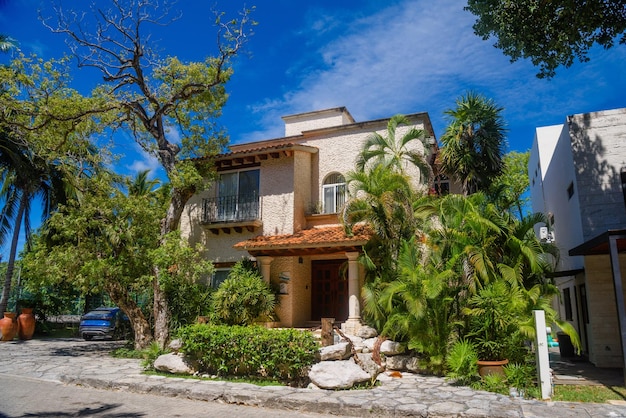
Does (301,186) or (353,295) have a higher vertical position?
(301,186)

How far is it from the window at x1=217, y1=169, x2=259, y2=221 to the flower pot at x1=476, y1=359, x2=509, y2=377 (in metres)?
10.2

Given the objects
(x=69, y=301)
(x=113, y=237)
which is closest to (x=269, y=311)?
(x=113, y=237)

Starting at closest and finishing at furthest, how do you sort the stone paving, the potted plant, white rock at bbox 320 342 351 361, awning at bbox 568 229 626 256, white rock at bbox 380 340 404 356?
the stone paving < awning at bbox 568 229 626 256 < the potted plant < white rock at bbox 320 342 351 361 < white rock at bbox 380 340 404 356

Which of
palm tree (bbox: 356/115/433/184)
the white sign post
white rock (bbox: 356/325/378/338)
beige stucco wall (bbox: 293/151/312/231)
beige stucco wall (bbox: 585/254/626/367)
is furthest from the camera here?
beige stucco wall (bbox: 293/151/312/231)

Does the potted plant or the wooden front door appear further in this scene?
the wooden front door

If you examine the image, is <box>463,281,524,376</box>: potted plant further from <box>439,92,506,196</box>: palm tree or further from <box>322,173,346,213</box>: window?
<box>322,173,346,213</box>: window

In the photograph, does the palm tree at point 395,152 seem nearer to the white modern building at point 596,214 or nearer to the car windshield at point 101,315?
the white modern building at point 596,214

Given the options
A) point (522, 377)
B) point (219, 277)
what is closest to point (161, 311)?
point (219, 277)

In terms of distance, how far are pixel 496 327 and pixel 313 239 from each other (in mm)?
6745

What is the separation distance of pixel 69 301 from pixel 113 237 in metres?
14.3

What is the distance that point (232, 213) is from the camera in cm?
1819

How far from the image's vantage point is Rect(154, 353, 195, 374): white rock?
37.0 ft

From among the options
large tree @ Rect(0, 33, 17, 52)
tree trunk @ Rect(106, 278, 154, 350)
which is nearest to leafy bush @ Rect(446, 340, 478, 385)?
tree trunk @ Rect(106, 278, 154, 350)

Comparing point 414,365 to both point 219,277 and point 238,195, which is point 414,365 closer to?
point 219,277
